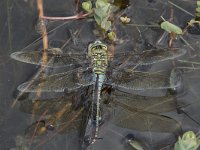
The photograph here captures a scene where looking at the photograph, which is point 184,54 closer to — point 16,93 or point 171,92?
point 171,92

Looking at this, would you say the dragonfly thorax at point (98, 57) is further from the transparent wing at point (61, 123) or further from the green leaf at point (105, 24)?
the transparent wing at point (61, 123)

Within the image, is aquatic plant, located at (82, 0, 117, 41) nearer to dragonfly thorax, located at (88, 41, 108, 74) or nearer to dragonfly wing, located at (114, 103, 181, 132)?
dragonfly thorax, located at (88, 41, 108, 74)

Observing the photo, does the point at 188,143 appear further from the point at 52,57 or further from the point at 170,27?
the point at 52,57

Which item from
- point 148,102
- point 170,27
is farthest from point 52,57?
point 170,27

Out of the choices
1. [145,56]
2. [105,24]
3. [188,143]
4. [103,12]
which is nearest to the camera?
[188,143]

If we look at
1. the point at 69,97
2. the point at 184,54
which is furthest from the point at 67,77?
the point at 184,54

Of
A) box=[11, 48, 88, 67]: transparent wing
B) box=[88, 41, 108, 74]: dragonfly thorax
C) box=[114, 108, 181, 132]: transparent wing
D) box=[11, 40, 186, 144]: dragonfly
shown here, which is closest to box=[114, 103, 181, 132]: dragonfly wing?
box=[114, 108, 181, 132]: transparent wing
